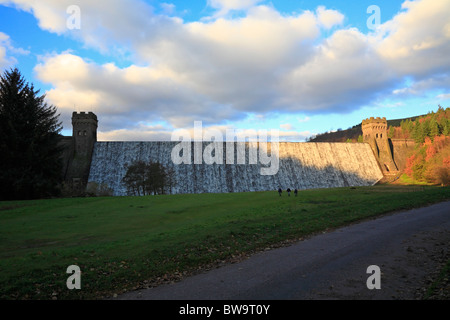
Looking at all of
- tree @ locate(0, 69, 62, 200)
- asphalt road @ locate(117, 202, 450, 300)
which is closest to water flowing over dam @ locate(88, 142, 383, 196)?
tree @ locate(0, 69, 62, 200)

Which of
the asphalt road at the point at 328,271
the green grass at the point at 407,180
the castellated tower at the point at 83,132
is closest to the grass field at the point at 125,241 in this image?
the asphalt road at the point at 328,271

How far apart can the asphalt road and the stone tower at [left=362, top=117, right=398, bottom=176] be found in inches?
2600

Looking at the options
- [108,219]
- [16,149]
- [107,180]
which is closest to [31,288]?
[108,219]

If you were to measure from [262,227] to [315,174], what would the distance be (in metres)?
51.1

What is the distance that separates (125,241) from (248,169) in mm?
48432

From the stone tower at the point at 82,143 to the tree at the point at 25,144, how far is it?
1747cm

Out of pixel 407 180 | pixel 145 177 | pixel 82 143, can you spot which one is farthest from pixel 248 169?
pixel 407 180

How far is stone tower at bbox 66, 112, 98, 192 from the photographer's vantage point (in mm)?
56062

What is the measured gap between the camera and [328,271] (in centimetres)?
968

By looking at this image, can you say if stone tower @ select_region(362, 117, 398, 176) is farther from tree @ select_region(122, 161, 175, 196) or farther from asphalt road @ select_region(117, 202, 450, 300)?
asphalt road @ select_region(117, 202, 450, 300)

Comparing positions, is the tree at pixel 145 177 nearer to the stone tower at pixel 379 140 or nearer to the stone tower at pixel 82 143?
the stone tower at pixel 82 143

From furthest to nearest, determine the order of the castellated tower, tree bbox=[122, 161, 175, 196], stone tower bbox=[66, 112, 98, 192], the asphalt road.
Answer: the castellated tower < stone tower bbox=[66, 112, 98, 192] < tree bbox=[122, 161, 175, 196] < the asphalt road

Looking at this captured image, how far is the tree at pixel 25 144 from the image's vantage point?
35.0 metres
